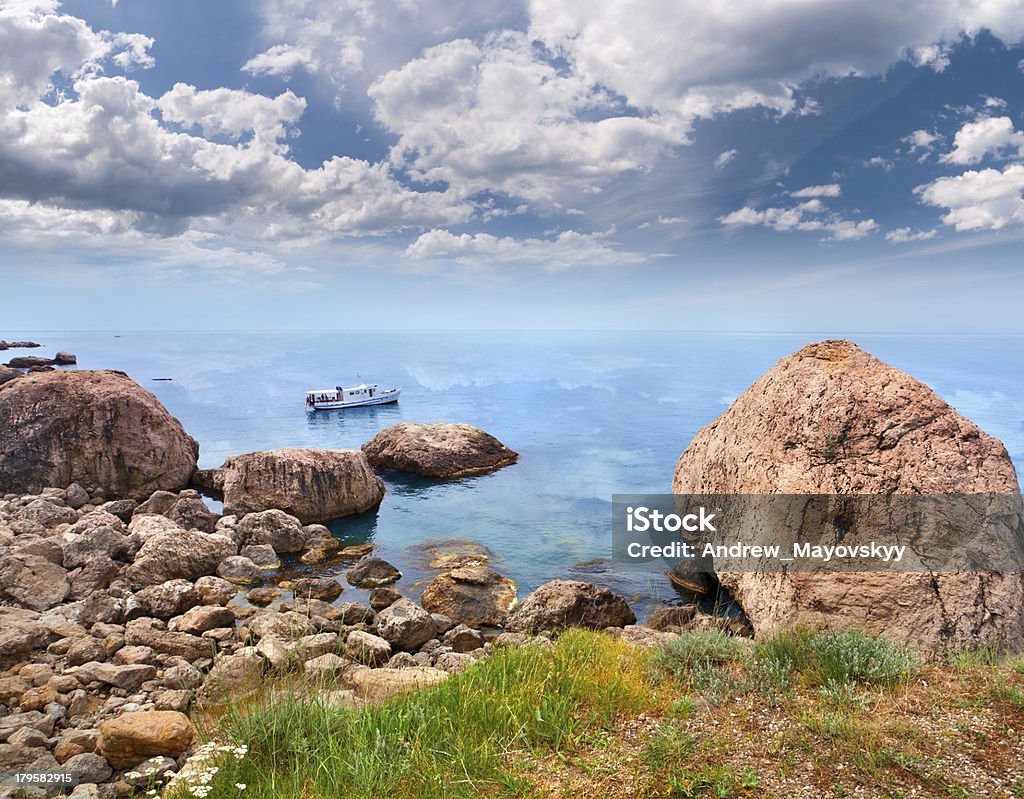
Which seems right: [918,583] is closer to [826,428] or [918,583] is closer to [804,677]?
[826,428]

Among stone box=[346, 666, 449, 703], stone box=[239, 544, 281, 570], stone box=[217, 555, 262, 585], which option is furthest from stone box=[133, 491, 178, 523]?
stone box=[346, 666, 449, 703]

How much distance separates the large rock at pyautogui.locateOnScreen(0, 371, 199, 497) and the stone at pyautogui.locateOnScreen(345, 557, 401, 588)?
1168 centimetres

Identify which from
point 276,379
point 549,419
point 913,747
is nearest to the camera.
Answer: point 913,747

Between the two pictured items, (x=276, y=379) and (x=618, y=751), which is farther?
(x=276, y=379)

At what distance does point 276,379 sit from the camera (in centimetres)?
9388

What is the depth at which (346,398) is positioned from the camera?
6319 centimetres

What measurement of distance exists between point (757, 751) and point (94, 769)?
7562 millimetres

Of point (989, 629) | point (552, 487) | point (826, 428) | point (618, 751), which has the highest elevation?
point (826, 428)

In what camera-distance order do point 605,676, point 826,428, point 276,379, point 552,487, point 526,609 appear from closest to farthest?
point 605,676, point 826,428, point 526,609, point 552,487, point 276,379

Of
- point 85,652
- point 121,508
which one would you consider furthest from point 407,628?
point 121,508

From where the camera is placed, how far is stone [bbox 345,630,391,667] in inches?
447

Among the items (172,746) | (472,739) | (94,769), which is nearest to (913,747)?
(472,739)

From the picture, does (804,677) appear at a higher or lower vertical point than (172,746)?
higher

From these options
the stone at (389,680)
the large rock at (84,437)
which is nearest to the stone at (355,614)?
the stone at (389,680)
